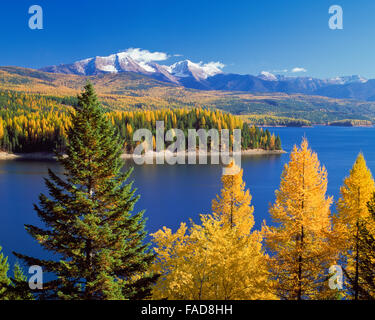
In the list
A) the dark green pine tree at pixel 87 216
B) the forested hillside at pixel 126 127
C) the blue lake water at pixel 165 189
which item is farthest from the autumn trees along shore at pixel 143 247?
the forested hillside at pixel 126 127

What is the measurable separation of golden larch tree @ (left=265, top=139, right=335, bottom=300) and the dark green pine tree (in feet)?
24.2

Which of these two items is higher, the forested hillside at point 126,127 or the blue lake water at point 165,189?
the forested hillside at point 126,127

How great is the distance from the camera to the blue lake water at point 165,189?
52.8m

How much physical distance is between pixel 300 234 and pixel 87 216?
11522 mm

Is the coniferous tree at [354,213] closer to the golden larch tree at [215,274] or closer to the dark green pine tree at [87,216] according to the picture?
the golden larch tree at [215,274]

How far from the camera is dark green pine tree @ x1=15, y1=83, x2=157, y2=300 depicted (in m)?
14.7

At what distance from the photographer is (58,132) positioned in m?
139

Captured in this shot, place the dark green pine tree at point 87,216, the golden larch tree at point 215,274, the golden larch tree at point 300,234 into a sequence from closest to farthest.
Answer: the dark green pine tree at point 87,216 → the golden larch tree at point 215,274 → the golden larch tree at point 300,234

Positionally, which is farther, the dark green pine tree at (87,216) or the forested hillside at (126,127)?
the forested hillside at (126,127)

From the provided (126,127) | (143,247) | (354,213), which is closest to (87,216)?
(143,247)

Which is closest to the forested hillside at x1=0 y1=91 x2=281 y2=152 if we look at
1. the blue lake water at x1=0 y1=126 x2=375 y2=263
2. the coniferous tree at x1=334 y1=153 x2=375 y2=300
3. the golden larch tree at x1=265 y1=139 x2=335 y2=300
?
the blue lake water at x1=0 y1=126 x2=375 y2=263

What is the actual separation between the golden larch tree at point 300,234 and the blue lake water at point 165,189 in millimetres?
26523
